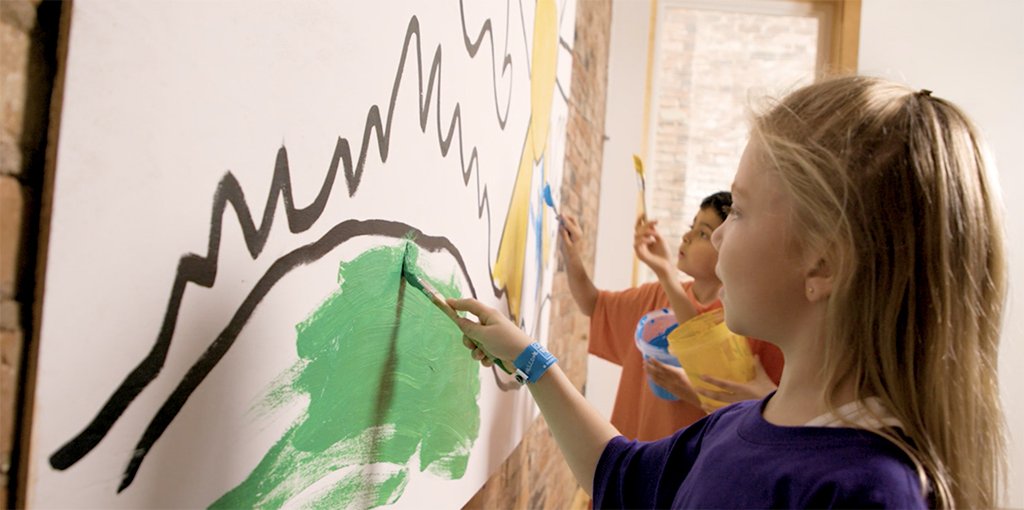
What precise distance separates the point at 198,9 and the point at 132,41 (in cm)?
6

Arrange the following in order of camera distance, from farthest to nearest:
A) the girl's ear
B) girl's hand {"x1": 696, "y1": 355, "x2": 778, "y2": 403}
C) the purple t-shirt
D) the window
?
the window
girl's hand {"x1": 696, "y1": 355, "x2": 778, "y2": 403}
the girl's ear
the purple t-shirt

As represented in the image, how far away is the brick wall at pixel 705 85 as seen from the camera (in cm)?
334

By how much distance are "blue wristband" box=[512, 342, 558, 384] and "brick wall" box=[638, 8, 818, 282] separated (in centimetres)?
254

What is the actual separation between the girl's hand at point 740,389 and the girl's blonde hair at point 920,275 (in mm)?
706

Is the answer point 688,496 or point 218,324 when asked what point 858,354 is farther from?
point 218,324

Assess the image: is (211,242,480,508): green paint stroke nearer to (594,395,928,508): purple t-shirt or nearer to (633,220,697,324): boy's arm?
(594,395,928,508): purple t-shirt

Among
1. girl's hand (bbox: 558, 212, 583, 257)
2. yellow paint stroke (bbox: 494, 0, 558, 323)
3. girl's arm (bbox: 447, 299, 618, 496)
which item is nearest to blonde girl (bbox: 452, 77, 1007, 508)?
girl's arm (bbox: 447, 299, 618, 496)

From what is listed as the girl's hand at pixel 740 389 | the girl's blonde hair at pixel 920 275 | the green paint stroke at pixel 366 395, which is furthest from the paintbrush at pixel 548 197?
the girl's blonde hair at pixel 920 275

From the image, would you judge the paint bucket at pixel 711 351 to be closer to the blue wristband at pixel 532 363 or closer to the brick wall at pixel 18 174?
the blue wristband at pixel 532 363

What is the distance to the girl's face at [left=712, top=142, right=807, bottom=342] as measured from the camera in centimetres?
68

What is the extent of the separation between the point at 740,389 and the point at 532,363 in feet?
2.13

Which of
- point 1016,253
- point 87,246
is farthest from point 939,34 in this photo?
point 87,246

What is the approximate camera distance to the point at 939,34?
3188 millimetres

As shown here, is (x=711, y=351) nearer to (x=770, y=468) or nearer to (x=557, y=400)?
(x=557, y=400)
